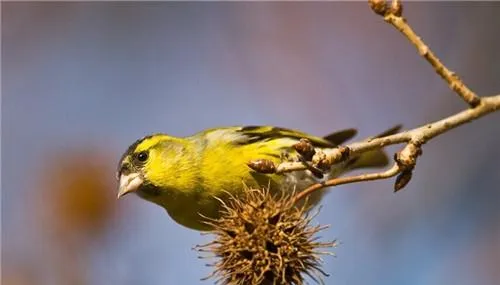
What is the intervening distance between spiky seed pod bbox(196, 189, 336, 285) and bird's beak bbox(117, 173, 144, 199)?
962 mm

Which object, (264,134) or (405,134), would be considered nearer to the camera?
(405,134)

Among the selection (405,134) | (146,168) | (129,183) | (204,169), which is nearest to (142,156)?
(146,168)

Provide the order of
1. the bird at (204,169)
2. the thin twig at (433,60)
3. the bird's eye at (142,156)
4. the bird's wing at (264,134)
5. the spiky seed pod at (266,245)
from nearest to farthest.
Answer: the thin twig at (433,60), the spiky seed pod at (266,245), the bird at (204,169), the bird's eye at (142,156), the bird's wing at (264,134)

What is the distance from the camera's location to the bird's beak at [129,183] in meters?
3.82

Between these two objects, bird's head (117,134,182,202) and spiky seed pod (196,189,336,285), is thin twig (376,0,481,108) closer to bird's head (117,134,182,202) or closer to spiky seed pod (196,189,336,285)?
spiky seed pod (196,189,336,285)

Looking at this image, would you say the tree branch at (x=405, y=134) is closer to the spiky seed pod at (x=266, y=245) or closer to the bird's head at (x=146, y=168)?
the spiky seed pod at (x=266, y=245)

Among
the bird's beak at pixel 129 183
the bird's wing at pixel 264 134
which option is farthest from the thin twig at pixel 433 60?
the bird's beak at pixel 129 183

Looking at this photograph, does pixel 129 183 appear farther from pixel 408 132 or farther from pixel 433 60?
pixel 433 60

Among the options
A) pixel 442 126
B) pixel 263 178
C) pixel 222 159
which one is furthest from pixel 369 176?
pixel 222 159

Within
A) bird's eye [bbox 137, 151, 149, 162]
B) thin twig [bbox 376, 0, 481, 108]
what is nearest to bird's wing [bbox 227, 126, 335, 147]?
bird's eye [bbox 137, 151, 149, 162]

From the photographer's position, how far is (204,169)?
3.93 m

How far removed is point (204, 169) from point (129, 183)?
1.19ft

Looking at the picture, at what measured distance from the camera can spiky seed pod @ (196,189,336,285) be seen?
9.28 ft

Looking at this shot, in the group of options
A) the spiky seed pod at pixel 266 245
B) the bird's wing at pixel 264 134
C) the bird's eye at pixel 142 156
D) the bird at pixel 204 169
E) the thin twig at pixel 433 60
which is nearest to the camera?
the thin twig at pixel 433 60
